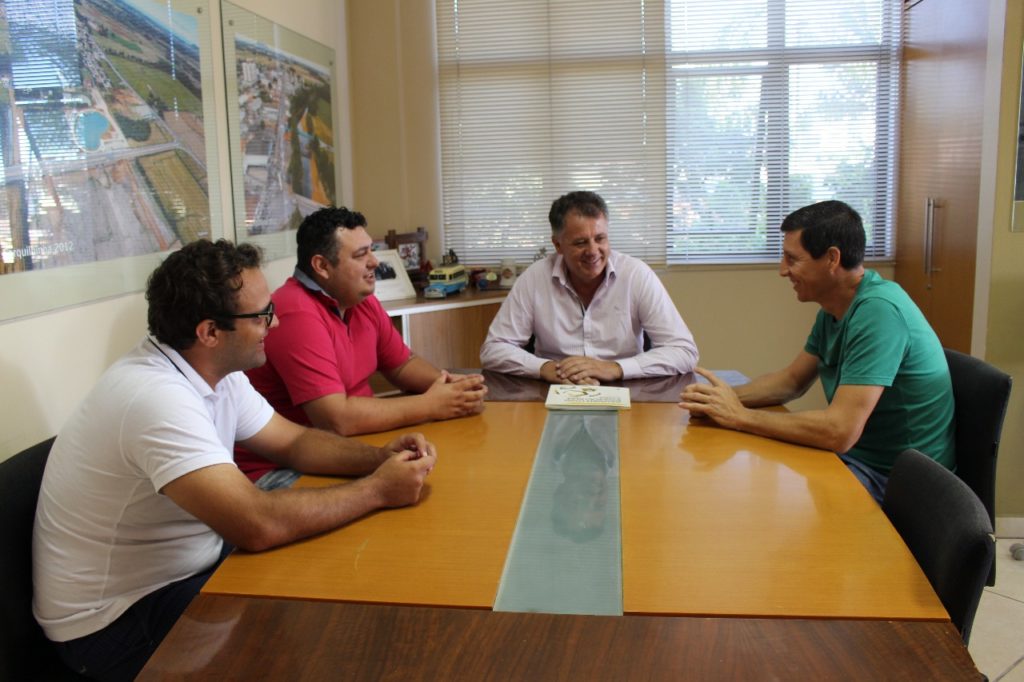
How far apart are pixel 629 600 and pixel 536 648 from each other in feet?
0.60

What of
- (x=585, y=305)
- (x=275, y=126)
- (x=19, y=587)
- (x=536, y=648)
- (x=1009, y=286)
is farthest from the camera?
(x=275, y=126)

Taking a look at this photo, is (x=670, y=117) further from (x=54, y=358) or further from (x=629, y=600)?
(x=629, y=600)

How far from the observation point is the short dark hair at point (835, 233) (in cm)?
225

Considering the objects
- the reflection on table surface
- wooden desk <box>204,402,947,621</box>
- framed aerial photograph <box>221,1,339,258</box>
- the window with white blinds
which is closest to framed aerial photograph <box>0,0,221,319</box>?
framed aerial photograph <box>221,1,339,258</box>

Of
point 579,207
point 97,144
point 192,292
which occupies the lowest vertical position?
point 192,292

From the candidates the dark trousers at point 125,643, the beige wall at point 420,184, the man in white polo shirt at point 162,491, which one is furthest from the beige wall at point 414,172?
the dark trousers at point 125,643

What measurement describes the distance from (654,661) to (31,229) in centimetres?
182

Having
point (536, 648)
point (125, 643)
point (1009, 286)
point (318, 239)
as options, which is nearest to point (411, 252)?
point (318, 239)

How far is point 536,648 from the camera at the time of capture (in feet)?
3.68

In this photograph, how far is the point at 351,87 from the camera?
4.66 meters

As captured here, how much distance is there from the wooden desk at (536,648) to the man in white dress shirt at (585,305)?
1741 mm

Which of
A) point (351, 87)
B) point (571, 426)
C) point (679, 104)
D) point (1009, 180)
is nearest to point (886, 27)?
point (679, 104)

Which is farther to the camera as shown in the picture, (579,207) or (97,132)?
(579,207)

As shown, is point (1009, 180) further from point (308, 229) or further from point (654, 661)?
point (654, 661)
